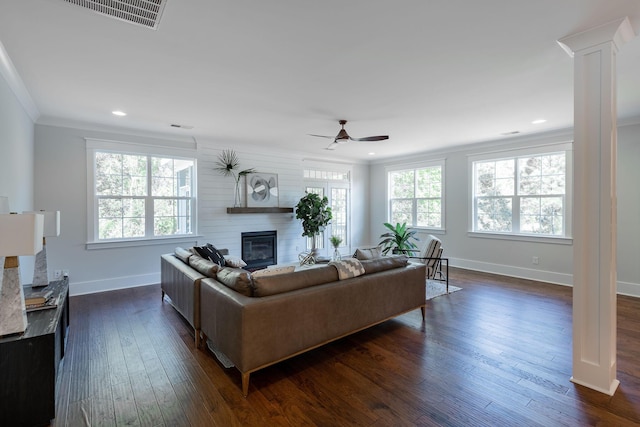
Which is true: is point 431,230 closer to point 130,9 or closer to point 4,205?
point 130,9

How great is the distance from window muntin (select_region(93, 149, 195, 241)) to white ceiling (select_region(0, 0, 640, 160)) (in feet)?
2.45

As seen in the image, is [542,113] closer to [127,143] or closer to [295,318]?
[295,318]

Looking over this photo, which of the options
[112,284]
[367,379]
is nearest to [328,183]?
[112,284]

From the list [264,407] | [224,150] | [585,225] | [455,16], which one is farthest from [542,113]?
[224,150]

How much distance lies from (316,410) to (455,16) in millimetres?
2770

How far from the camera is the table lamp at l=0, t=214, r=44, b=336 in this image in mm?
1774

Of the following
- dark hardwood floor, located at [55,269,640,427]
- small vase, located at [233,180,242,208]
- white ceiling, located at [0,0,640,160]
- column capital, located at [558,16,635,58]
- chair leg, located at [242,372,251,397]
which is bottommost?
dark hardwood floor, located at [55,269,640,427]

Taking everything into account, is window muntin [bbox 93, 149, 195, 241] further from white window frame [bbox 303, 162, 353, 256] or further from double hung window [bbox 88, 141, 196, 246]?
white window frame [bbox 303, 162, 353, 256]

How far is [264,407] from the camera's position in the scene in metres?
2.08

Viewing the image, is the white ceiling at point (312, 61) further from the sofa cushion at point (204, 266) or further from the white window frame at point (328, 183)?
the white window frame at point (328, 183)

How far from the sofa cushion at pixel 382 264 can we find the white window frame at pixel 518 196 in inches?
135

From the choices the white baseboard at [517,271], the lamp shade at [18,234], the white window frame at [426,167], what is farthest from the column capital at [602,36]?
the white window frame at [426,167]

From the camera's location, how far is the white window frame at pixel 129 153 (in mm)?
4676

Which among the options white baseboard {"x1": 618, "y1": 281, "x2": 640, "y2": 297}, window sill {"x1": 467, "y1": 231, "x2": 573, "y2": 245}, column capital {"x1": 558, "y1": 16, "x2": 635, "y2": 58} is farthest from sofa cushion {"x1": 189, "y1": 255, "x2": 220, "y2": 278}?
white baseboard {"x1": 618, "y1": 281, "x2": 640, "y2": 297}
